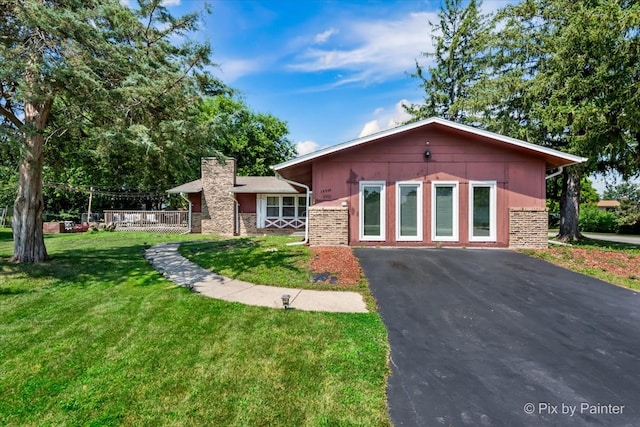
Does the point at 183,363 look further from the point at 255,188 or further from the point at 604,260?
the point at 255,188

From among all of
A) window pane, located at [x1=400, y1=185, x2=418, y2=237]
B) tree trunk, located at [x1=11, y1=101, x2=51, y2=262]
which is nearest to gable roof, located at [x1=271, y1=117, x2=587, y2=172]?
window pane, located at [x1=400, y1=185, x2=418, y2=237]

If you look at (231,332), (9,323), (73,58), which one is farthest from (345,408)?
(73,58)

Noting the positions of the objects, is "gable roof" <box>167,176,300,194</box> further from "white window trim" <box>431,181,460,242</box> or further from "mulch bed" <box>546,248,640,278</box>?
"mulch bed" <box>546,248,640,278</box>

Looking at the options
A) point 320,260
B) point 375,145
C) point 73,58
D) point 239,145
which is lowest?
point 320,260

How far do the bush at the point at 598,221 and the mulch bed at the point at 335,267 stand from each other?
3219cm

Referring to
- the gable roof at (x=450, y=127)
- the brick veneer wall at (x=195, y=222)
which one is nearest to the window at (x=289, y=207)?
the brick veneer wall at (x=195, y=222)

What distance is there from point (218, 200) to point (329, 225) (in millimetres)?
10245

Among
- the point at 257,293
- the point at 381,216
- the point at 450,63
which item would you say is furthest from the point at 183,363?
the point at 450,63

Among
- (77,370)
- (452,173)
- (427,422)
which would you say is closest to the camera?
(427,422)

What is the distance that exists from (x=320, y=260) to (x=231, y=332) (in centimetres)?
395

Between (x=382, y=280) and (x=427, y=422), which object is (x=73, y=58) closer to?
(x=382, y=280)

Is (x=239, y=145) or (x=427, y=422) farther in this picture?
(x=239, y=145)

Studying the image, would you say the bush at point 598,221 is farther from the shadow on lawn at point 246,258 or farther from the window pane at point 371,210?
the shadow on lawn at point 246,258

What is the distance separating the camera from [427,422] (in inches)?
95.5
